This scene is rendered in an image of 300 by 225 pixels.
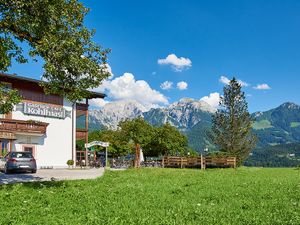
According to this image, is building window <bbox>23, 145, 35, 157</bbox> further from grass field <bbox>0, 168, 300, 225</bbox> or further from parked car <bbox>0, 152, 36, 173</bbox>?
grass field <bbox>0, 168, 300, 225</bbox>

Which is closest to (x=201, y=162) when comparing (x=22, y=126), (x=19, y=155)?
(x=19, y=155)

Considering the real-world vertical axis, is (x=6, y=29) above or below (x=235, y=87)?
below

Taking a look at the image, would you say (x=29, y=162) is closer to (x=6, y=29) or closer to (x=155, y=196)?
(x=6, y=29)

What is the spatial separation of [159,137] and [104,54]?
6041 centimetres

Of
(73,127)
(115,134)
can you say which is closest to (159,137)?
(115,134)

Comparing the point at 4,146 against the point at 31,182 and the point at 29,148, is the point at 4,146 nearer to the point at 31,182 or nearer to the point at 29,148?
the point at 29,148

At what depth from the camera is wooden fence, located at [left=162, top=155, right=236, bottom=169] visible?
1572 inches

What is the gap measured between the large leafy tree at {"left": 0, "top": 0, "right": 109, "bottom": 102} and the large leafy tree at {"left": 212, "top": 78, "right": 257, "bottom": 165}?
1689 inches

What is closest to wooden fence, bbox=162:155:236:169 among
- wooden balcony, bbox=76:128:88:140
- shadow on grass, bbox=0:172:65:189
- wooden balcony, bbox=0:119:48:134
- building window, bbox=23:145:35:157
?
wooden balcony, bbox=76:128:88:140

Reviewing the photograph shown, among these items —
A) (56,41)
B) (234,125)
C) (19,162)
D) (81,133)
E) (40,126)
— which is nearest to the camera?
(56,41)

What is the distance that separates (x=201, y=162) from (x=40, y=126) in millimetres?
19371

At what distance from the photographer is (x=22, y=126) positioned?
137 ft

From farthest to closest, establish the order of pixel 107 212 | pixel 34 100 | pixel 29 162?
pixel 34 100, pixel 29 162, pixel 107 212

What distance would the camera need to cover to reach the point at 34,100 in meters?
44.8
